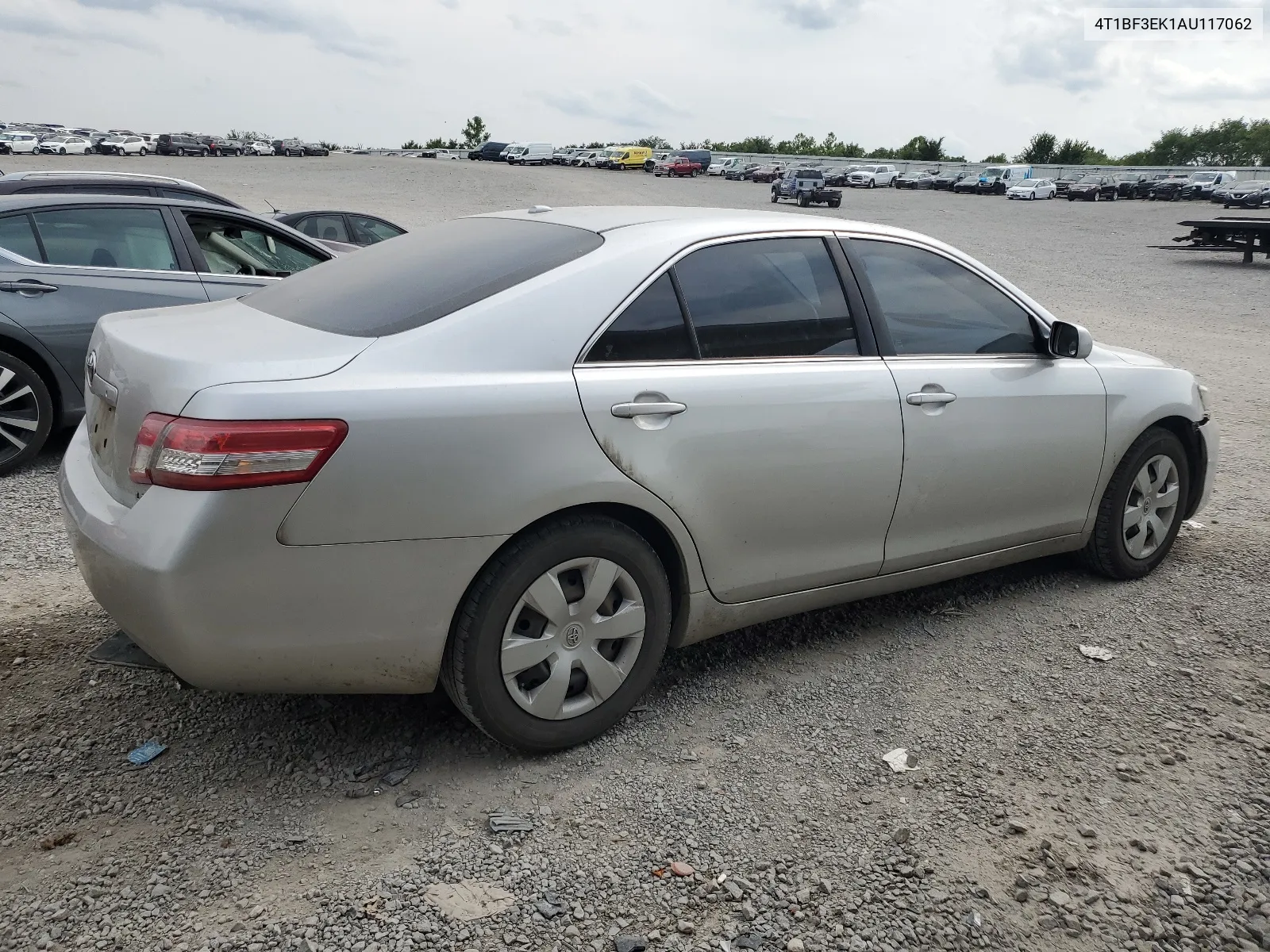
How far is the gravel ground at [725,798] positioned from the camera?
8.21 feet

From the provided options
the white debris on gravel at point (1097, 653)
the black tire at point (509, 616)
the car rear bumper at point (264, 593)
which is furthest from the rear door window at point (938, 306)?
the car rear bumper at point (264, 593)

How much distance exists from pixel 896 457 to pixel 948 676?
84cm

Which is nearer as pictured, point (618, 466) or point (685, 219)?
point (618, 466)

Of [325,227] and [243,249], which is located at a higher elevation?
[243,249]

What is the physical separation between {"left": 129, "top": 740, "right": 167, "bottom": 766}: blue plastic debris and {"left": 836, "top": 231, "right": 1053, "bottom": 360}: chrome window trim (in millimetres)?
2733

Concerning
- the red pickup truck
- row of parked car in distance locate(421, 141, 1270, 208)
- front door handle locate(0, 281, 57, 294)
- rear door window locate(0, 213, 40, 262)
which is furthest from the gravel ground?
the red pickup truck

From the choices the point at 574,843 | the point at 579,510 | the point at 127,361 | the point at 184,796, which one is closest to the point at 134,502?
the point at 127,361

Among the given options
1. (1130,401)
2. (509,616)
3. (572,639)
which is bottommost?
(572,639)

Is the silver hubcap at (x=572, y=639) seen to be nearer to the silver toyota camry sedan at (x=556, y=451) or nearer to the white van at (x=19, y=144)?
the silver toyota camry sedan at (x=556, y=451)

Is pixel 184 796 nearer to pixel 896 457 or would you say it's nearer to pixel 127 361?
pixel 127 361

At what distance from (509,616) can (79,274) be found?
4616 mm

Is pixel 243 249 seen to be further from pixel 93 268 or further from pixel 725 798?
pixel 725 798

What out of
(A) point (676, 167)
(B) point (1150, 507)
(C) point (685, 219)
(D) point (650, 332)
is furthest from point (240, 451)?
(A) point (676, 167)

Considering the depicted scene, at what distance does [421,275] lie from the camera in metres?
3.33
